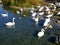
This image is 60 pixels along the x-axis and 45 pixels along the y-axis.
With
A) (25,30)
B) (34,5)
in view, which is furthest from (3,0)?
(25,30)

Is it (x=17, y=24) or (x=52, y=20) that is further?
(x=52, y=20)

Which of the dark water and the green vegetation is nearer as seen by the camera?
the dark water

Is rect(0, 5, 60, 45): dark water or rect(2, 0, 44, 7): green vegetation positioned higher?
rect(0, 5, 60, 45): dark water

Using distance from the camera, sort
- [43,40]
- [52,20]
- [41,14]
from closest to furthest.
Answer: [43,40] < [52,20] < [41,14]

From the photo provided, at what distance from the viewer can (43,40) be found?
21844mm

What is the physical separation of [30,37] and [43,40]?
Answer: 1418mm

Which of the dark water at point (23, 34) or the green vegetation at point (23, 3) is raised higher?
the dark water at point (23, 34)

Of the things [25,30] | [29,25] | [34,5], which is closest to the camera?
[25,30]

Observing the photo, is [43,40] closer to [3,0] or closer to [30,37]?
[30,37]

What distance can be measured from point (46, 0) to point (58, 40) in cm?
2628

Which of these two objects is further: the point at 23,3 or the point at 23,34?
the point at 23,3

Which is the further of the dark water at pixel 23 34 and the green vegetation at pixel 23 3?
the green vegetation at pixel 23 3

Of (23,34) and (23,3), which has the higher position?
(23,34)

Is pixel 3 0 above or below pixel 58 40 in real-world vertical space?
below
